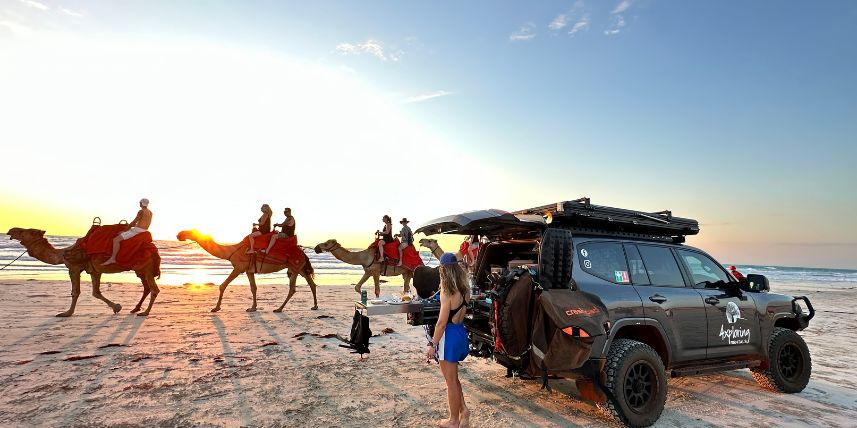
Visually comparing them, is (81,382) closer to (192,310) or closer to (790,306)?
(192,310)

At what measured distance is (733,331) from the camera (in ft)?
18.9

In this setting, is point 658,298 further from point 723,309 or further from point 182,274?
point 182,274

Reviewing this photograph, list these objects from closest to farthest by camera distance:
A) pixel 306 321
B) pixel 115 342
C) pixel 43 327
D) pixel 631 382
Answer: pixel 631 382 < pixel 115 342 < pixel 43 327 < pixel 306 321

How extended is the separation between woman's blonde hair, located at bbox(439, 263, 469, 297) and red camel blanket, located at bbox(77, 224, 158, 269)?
10183mm

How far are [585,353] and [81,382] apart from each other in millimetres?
6330

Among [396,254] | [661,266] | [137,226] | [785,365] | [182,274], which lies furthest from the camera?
[182,274]

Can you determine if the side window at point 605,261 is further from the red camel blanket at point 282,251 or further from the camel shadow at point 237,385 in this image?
the red camel blanket at point 282,251

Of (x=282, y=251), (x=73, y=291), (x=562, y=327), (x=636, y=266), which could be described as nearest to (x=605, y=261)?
(x=636, y=266)

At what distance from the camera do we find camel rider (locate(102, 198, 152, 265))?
10844 millimetres

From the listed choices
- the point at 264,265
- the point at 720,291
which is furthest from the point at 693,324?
the point at 264,265

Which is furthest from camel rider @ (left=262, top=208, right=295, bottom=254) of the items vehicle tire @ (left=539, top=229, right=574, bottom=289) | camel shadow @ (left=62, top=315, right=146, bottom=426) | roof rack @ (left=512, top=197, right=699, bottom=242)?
vehicle tire @ (left=539, top=229, right=574, bottom=289)

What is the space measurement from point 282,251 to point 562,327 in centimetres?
1015

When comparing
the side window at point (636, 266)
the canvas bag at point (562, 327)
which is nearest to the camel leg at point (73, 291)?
the canvas bag at point (562, 327)

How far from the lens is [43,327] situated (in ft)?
28.9
